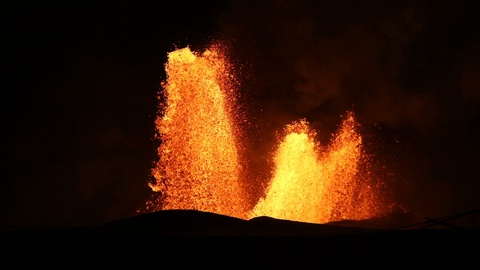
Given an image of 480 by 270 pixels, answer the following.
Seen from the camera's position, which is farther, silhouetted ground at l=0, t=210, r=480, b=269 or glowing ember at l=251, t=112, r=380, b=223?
glowing ember at l=251, t=112, r=380, b=223

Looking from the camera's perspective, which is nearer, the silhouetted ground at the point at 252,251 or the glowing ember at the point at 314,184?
the silhouetted ground at the point at 252,251

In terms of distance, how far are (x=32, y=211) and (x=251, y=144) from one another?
530 inches

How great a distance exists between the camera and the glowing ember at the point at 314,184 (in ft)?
76.1

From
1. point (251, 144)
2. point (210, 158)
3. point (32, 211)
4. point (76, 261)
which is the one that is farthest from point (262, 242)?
point (32, 211)

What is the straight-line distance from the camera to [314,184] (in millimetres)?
23656

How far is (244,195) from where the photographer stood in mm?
25422

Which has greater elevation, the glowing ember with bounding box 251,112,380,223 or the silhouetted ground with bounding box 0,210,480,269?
the glowing ember with bounding box 251,112,380,223

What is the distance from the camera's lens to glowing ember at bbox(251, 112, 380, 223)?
23.2 meters

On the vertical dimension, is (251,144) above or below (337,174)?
above

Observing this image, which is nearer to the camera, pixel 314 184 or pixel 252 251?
pixel 252 251

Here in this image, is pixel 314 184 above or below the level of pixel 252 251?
above

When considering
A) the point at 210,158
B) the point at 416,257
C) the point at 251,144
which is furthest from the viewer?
the point at 251,144

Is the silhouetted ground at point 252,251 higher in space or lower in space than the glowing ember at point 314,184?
lower

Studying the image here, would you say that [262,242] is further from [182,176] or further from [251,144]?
[251,144]
